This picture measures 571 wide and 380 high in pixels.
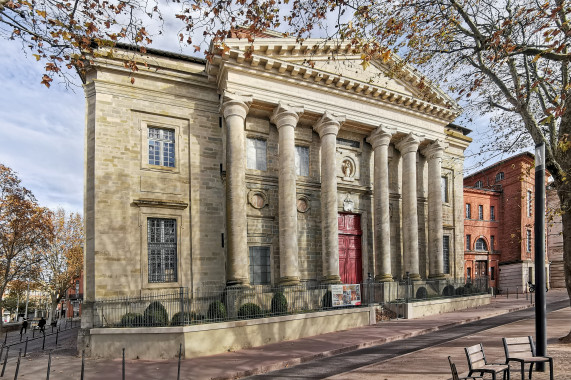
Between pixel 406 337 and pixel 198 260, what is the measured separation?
9.33 meters

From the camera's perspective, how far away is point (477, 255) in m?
39.8

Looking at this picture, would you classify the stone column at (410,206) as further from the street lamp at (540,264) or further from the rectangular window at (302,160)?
the street lamp at (540,264)

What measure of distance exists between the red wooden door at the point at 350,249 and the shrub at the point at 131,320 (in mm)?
11622

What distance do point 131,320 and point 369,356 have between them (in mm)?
8040

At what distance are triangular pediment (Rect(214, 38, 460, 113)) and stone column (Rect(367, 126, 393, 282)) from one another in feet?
8.90

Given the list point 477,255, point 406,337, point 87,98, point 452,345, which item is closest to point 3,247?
point 87,98

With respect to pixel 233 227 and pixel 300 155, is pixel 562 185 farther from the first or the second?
pixel 300 155

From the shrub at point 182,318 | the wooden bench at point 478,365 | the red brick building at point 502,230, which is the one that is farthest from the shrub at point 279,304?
the red brick building at point 502,230

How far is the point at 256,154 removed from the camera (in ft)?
72.0

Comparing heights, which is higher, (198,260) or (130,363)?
(198,260)

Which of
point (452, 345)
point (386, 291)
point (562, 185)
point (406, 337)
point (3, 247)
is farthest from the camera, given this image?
point (3, 247)

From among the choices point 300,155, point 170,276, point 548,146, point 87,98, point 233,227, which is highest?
point 87,98

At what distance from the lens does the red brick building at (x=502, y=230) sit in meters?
39.6

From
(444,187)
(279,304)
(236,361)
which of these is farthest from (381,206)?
(236,361)
